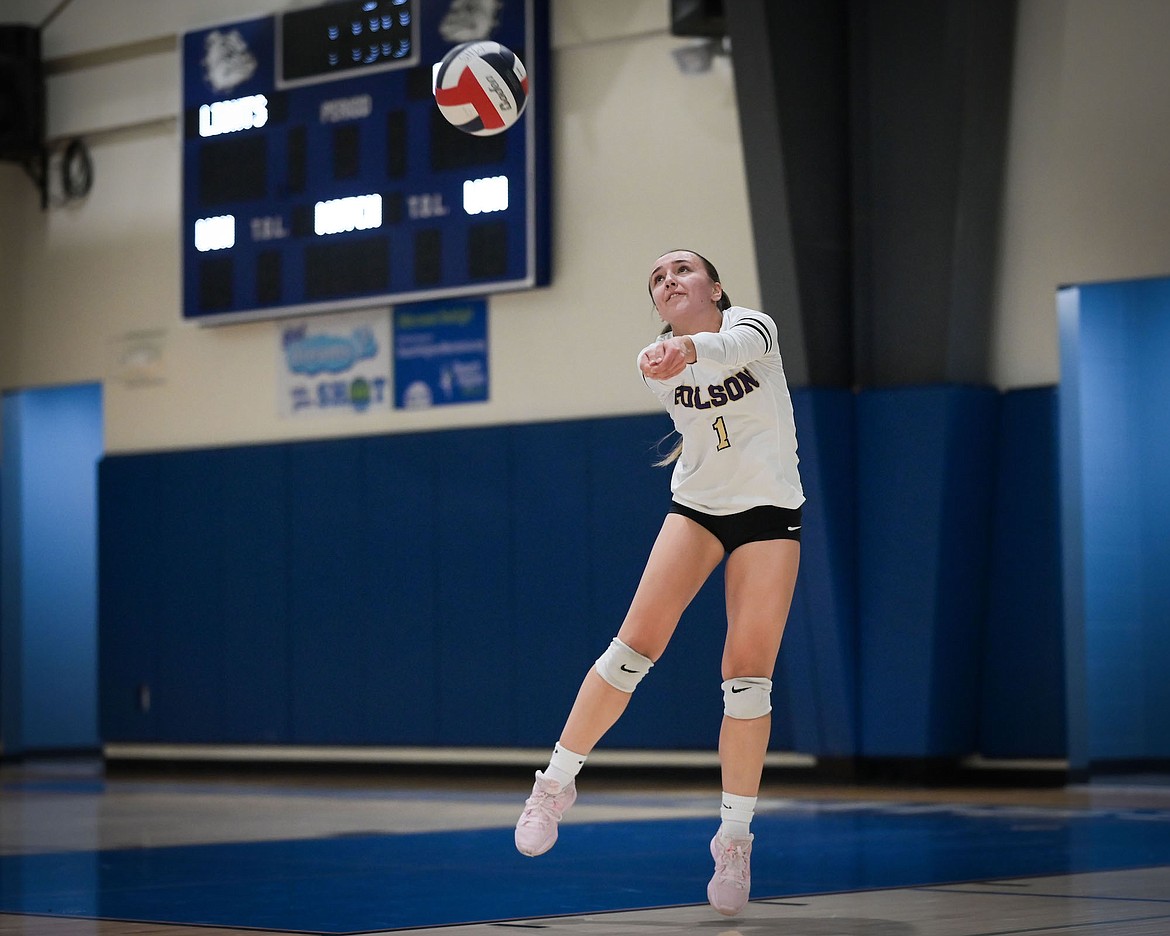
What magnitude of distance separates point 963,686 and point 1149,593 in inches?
53.1

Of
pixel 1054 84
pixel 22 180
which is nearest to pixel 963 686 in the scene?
pixel 1054 84

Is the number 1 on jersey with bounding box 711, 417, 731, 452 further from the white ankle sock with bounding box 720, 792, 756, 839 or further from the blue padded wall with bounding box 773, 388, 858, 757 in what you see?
the blue padded wall with bounding box 773, 388, 858, 757

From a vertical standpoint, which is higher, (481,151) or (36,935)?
(481,151)

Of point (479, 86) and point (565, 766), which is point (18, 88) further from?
Result: point (565, 766)

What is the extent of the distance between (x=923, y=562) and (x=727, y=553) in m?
5.93

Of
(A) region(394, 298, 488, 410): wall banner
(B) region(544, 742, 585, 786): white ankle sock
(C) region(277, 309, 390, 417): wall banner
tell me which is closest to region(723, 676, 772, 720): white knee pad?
(B) region(544, 742, 585, 786): white ankle sock

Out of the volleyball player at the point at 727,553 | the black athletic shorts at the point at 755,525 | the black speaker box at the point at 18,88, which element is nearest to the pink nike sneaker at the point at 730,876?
the volleyball player at the point at 727,553

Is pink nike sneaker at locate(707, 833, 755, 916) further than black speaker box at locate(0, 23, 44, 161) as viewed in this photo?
No

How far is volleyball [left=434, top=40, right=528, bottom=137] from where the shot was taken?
6.84 meters

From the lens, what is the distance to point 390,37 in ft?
41.4

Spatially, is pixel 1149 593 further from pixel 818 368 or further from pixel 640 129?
pixel 640 129

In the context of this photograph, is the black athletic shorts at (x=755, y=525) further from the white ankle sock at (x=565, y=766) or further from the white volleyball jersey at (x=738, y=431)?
the white ankle sock at (x=565, y=766)

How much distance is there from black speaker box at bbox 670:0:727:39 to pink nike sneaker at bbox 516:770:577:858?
703 centimetres

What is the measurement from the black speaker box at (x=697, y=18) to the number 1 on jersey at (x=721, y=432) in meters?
6.49
